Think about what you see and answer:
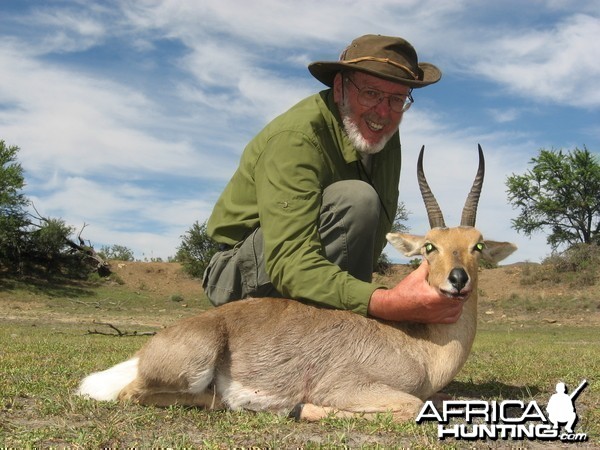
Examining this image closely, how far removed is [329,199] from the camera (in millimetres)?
5988

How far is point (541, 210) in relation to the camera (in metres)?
42.2

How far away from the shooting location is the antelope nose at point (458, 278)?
5005 millimetres

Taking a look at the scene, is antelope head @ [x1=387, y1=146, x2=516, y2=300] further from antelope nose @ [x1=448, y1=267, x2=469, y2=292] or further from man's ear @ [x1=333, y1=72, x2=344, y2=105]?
man's ear @ [x1=333, y1=72, x2=344, y2=105]

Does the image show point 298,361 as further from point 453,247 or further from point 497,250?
point 497,250

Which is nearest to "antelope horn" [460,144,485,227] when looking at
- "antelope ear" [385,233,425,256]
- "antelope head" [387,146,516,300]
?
"antelope head" [387,146,516,300]

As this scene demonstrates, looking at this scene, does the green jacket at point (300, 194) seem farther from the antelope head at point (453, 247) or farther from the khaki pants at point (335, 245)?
the antelope head at point (453, 247)

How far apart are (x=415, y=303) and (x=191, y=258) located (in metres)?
37.2

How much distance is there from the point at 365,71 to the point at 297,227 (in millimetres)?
1611

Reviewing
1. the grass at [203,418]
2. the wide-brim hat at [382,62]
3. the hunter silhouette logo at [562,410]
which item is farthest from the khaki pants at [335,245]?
the hunter silhouette logo at [562,410]

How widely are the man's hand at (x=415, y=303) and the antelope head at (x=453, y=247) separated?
Result: 9 centimetres

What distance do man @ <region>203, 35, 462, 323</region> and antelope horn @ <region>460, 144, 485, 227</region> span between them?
0.76 metres

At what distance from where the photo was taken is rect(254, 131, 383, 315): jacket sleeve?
5270mm

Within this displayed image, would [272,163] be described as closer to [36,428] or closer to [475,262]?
[475,262]

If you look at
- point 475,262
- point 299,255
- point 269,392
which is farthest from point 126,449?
point 475,262
